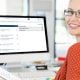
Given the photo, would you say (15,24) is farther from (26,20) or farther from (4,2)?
(4,2)

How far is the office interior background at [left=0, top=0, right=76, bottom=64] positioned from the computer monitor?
219mm

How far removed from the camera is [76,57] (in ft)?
2.29

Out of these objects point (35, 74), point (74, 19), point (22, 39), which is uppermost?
point (74, 19)

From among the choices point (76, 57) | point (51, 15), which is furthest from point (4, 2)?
point (76, 57)

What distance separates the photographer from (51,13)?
5.80 feet

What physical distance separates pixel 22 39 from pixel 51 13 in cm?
42

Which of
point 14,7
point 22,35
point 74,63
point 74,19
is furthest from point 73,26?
point 74,63

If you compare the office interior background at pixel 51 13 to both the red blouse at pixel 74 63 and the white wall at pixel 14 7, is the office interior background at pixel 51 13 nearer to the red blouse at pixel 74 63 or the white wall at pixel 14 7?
the white wall at pixel 14 7

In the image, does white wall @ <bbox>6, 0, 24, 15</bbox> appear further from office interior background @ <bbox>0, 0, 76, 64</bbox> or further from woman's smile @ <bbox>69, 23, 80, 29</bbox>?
woman's smile @ <bbox>69, 23, 80, 29</bbox>

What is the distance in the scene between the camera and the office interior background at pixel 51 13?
170 cm

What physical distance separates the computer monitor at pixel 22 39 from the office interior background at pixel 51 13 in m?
0.22

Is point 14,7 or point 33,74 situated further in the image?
point 14,7

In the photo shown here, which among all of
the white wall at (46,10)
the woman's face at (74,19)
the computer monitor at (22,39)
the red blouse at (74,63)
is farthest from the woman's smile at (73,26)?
the red blouse at (74,63)

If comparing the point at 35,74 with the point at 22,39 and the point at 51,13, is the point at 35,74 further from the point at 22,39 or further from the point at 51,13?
the point at 51,13
